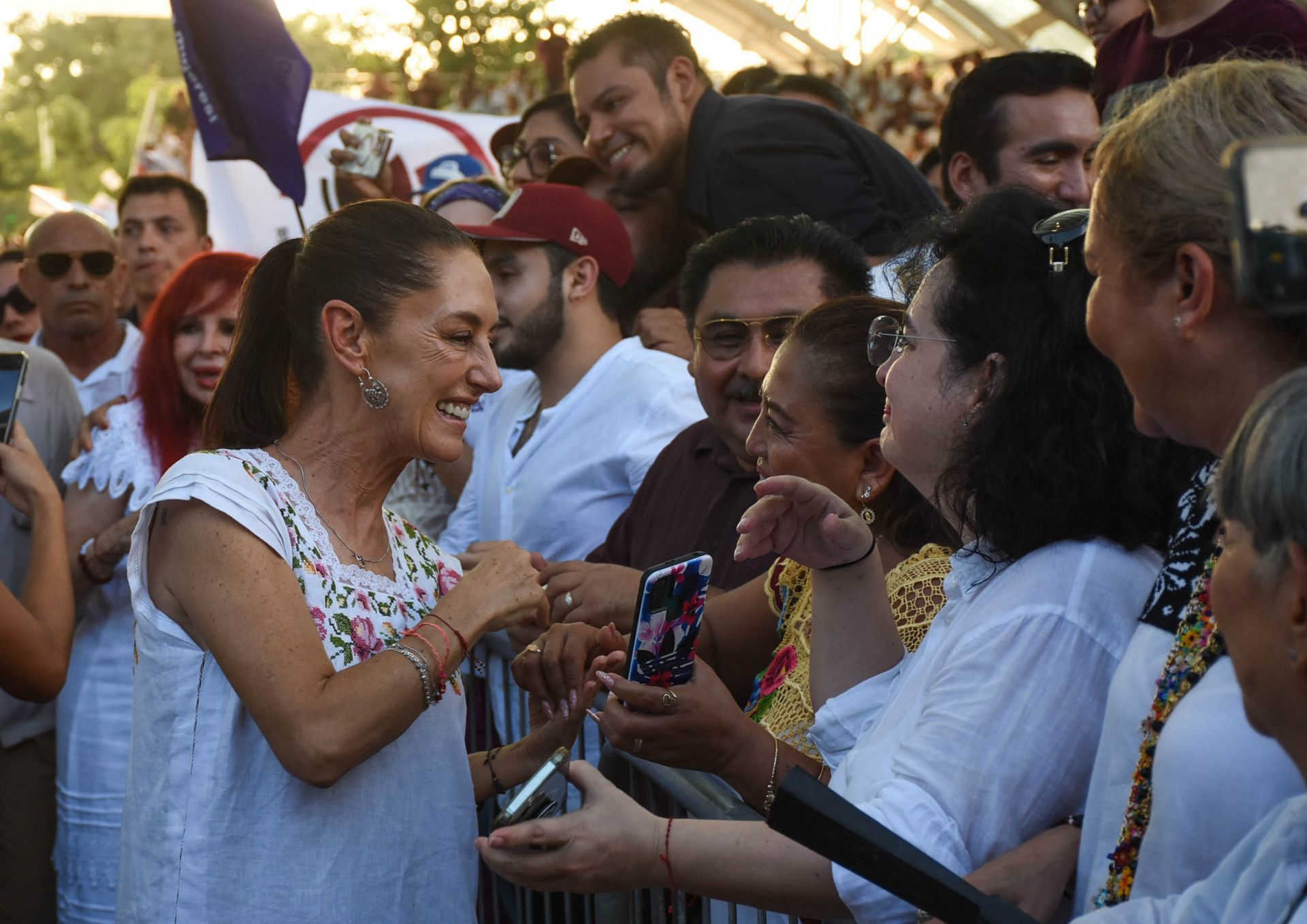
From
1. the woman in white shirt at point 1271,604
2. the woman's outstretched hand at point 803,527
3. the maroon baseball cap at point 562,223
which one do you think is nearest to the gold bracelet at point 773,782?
the woman's outstretched hand at point 803,527

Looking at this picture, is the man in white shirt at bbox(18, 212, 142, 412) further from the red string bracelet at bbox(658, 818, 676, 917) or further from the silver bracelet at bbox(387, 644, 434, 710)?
the red string bracelet at bbox(658, 818, 676, 917)

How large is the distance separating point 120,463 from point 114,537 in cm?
30

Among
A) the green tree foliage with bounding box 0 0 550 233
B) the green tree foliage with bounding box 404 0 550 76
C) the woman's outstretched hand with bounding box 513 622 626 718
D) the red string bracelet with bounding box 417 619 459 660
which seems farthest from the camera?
the green tree foliage with bounding box 0 0 550 233

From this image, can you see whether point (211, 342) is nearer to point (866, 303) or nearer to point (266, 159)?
point (266, 159)

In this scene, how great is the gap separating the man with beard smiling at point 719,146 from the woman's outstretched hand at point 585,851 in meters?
2.36

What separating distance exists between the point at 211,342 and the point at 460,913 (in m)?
2.22

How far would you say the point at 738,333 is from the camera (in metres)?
3.59

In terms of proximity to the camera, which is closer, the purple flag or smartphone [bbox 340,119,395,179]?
the purple flag

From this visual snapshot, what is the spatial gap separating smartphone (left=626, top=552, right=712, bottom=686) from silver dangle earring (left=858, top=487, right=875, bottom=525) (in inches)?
19.7

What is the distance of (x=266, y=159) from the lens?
5.44 metres

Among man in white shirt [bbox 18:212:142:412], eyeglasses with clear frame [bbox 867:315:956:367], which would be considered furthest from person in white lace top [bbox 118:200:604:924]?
man in white shirt [bbox 18:212:142:412]

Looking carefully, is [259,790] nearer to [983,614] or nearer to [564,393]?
[983,614]

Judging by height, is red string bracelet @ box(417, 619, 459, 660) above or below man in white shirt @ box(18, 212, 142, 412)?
below

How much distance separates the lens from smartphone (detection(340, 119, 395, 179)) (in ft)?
21.8
